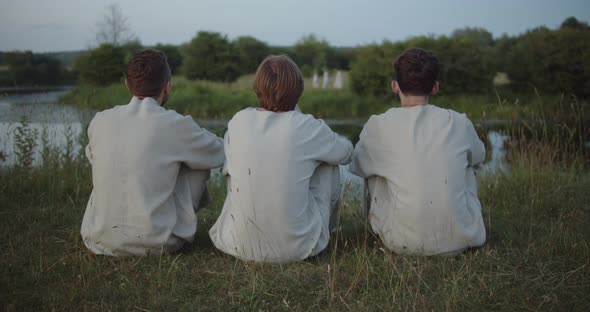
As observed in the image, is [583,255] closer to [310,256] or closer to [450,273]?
[450,273]

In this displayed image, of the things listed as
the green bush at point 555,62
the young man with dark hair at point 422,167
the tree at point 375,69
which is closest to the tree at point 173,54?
the tree at point 375,69

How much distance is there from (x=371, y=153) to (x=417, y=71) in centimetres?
52

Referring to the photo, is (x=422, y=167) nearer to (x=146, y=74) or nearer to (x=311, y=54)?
(x=146, y=74)

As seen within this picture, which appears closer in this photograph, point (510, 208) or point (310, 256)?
point (310, 256)

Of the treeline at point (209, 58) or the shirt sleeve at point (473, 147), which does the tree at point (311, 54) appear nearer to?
the treeline at point (209, 58)

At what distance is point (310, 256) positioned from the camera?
2.98 meters

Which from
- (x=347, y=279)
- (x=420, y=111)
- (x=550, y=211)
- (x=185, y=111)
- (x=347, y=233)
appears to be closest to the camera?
(x=347, y=279)

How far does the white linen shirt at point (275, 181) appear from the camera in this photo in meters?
2.77

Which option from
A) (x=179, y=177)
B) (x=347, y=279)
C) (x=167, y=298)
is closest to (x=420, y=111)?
(x=347, y=279)

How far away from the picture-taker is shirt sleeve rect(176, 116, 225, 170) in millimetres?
2977

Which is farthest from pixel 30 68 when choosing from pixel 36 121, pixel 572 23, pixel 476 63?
pixel 572 23

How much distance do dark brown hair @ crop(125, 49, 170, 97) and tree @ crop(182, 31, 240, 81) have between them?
17563 mm

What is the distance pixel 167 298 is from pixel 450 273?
142cm

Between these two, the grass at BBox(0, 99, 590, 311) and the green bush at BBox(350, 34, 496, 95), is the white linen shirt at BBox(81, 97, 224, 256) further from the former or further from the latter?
the green bush at BBox(350, 34, 496, 95)
